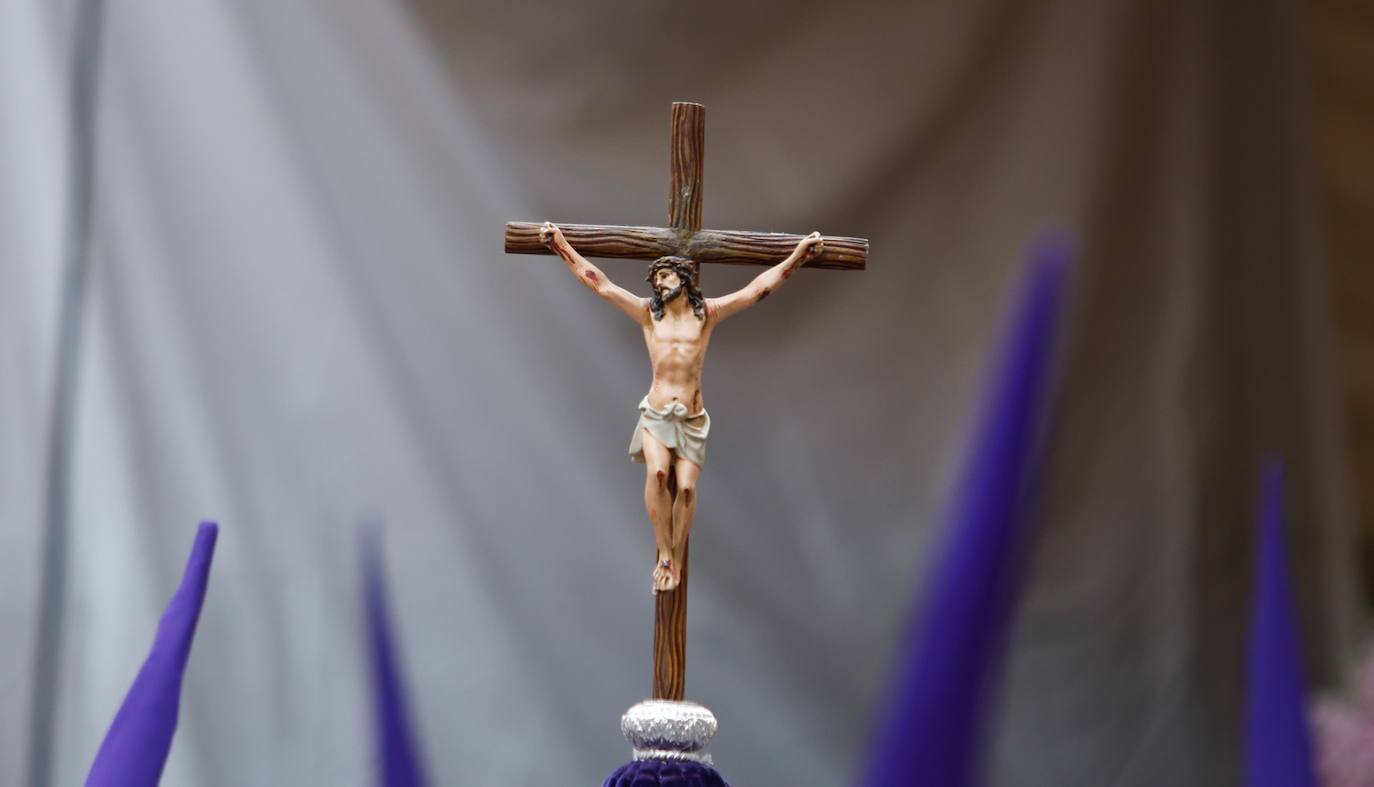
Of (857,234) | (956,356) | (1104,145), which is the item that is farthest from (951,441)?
(1104,145)

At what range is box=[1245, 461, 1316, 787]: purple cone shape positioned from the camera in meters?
0.17

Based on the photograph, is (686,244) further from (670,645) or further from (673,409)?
(670,645)

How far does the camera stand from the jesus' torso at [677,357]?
1.51 m

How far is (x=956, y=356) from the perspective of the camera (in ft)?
8.23

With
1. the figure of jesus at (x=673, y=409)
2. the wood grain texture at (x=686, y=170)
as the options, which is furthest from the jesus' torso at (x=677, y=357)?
the wood grain texture at (x=686, y=170)

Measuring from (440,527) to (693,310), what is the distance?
951 mm

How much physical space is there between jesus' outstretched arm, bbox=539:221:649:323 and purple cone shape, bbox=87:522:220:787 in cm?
134

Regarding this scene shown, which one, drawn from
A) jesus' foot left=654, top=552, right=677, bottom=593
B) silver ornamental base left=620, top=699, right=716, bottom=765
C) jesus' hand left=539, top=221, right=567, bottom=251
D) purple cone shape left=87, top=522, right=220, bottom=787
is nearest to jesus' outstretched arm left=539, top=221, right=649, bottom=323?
jesus' hand left=539, top=221, right=567, bottom=251

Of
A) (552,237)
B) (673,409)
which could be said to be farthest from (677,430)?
(552,237)

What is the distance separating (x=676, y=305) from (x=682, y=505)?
19cm

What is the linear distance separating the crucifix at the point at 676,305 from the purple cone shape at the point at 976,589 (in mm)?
1350

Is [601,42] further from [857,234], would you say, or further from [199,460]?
[199,460]

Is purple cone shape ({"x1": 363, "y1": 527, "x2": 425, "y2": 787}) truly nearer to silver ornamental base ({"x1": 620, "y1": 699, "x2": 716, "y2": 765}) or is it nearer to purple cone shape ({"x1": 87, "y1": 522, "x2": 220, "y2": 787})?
purple cone shape ({"x1": 87, "y1": 522, "x2": 220, "y2": 787})

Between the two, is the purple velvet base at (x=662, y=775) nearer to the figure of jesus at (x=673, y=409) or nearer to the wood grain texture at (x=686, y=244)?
the figure of jesus at (x=673, y=409)
